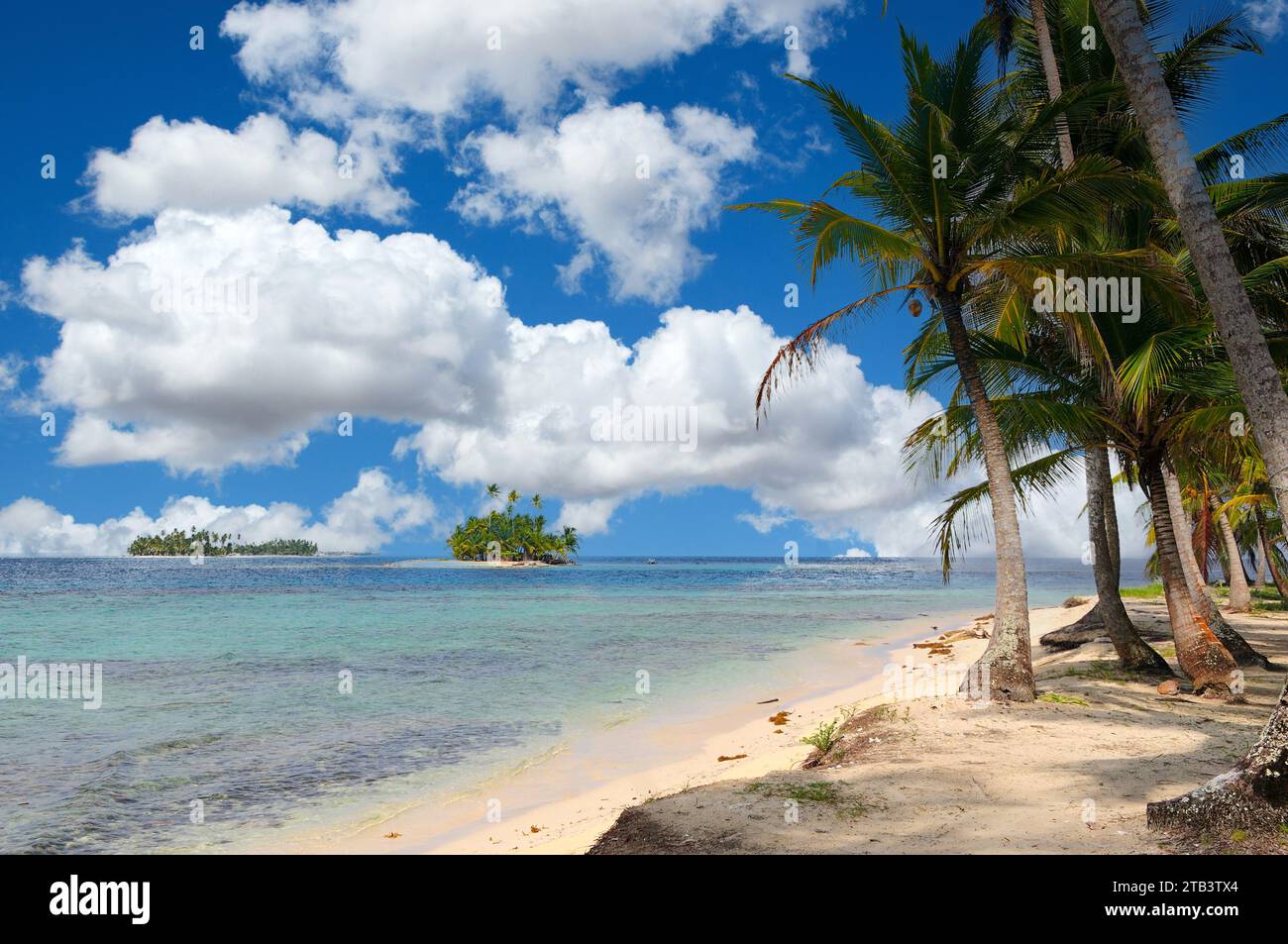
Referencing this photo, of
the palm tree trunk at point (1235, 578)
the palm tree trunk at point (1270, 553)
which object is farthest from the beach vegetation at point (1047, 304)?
the palm tree trunk at point (1270, 553)

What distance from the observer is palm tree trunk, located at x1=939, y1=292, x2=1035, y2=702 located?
32.8 feet

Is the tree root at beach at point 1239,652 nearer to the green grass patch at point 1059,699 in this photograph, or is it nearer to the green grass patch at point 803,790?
the green grass patch at point 1059,699

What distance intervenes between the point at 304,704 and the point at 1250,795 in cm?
1486

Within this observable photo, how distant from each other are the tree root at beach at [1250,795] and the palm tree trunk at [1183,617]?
22.0 feet

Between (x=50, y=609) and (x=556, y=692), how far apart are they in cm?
3493

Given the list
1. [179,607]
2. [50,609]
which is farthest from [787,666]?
[50,609]

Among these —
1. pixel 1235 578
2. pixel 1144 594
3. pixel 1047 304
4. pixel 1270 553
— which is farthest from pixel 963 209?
pixel 1144 594

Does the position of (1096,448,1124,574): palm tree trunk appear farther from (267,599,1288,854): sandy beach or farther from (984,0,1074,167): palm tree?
(984,0,1074,167): palm tree

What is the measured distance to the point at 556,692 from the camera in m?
16.2

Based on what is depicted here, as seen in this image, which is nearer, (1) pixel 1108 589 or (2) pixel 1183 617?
(2) pixel 1183 617

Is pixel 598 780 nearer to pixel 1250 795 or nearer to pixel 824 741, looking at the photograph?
pixel 824 741

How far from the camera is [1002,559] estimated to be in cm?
1020

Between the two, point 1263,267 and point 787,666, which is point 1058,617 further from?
point 1263,267
